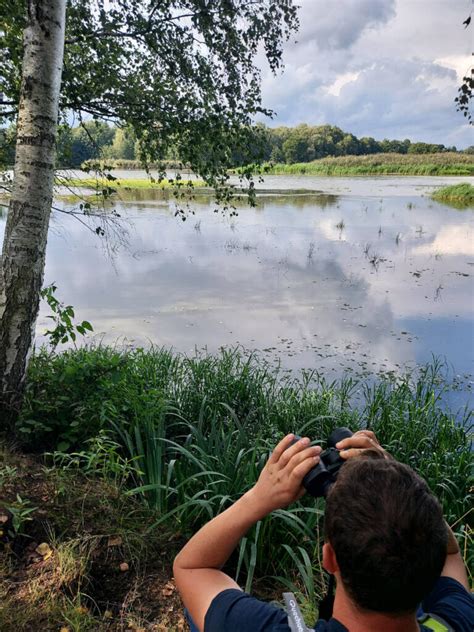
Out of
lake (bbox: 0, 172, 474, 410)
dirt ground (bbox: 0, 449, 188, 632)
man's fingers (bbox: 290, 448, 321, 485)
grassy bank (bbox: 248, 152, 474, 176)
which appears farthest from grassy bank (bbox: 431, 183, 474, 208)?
man's fingers (bbox: 290, 448, 321, 485)

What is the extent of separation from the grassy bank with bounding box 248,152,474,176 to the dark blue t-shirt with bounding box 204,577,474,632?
154 feet

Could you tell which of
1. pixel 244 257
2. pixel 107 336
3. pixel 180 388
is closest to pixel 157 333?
pixel 107 336

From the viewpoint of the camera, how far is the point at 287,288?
955 centimetres

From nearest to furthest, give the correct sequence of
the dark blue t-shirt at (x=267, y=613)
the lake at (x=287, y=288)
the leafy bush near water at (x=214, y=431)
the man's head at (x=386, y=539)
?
the man's head at (x=386, y=539) < the dark blue t-shirt at (x=267, y=613) < the leafy bush near water at (x=214, y=431) < the lake at (x=287, y=288)

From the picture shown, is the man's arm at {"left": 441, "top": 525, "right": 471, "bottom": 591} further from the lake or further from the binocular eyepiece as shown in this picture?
the lake

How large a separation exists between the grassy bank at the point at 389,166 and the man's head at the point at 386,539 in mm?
47140

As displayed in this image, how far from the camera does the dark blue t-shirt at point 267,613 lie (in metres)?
0.85

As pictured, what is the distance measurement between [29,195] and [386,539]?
106 inches

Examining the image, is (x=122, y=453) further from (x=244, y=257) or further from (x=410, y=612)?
(x=244, y=257)

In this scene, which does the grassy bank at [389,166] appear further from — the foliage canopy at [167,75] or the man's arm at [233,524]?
the man's arm at [233,524]

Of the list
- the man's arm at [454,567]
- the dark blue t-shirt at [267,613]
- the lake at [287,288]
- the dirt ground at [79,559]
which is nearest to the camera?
the dark blue t-shirt at [267,613]

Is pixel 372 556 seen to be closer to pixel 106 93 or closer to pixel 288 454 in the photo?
pixel 288 454

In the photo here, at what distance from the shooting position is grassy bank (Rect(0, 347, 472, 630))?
6.90 ft

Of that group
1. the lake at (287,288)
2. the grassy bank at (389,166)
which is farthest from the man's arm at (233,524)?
the grassy bank at (389,166)
